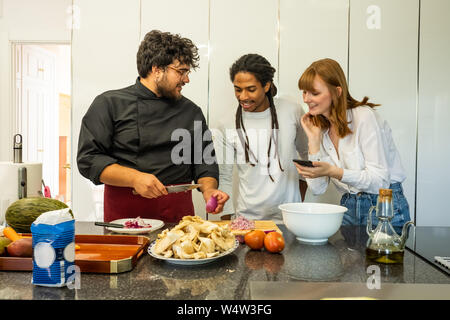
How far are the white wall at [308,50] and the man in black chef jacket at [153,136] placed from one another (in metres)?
0.85

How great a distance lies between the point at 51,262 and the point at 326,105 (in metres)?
1.54

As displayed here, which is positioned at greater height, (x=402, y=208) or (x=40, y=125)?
(x=40, y=125)

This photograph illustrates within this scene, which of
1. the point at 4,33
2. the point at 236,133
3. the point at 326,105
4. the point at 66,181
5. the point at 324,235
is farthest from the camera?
the point at 66,181

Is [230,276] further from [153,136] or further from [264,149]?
[264,149]

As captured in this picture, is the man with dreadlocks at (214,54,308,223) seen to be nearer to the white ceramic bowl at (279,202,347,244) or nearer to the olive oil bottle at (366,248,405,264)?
the white ceramic bowl at (279,202,347,244)

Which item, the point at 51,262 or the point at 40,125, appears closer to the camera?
the point at 51,262

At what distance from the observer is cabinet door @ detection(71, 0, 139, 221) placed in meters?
2.90

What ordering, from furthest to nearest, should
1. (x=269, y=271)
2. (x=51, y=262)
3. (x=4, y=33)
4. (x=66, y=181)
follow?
1. (x=66, y=181)
2. (x=4, y=33)
3. (x=269, y=271)
4. (x=51, y=262)

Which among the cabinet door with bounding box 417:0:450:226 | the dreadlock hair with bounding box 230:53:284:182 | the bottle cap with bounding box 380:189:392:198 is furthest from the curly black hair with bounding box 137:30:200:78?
the cabinet door with bounding box 417:0:450:226

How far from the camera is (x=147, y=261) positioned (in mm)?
1123

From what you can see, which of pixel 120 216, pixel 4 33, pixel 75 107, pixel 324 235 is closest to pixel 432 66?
pixel 324 235

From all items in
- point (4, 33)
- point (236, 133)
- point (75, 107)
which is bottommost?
point (236, 133)

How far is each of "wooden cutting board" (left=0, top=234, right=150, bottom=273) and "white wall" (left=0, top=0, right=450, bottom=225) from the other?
177 cm

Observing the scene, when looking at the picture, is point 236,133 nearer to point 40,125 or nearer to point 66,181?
point 40,125
